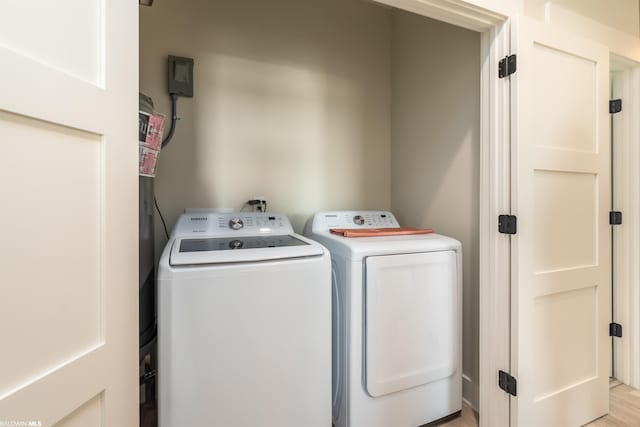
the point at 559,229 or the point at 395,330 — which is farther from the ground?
the point at 559,229

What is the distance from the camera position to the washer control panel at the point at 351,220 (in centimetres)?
195

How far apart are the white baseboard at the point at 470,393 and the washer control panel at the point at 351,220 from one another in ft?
3.24

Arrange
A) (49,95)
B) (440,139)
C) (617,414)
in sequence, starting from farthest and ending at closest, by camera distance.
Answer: (440,139) < (617,414) < (49,95)

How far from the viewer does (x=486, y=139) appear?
148cm

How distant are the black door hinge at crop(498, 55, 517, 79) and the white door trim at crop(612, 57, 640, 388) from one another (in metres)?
0.93

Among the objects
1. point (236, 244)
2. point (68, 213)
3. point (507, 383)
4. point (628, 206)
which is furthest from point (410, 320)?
point (628, 206)

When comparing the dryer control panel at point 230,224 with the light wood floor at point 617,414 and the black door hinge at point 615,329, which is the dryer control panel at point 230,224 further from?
the black door hinge at point 615,329

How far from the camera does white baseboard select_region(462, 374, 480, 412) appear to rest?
1719 millimetres

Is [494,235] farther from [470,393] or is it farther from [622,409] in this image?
[622,409]

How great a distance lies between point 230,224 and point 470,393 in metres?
1.63

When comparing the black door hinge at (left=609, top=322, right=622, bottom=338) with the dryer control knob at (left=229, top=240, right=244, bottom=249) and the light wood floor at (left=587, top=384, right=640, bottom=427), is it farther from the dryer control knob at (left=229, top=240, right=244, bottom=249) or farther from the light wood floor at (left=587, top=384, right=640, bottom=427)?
the dryer control knob at (left=229, top=240, right=244, bottom=249)

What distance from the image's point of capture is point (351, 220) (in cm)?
204

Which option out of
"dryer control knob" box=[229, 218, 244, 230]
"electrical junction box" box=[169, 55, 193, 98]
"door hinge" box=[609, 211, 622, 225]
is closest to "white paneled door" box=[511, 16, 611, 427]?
"door hinge" box=[609, 211, 622, 225]

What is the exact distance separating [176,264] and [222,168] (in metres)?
0.94
